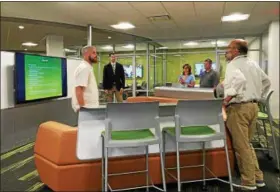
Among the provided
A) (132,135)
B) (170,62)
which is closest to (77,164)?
(132,135)

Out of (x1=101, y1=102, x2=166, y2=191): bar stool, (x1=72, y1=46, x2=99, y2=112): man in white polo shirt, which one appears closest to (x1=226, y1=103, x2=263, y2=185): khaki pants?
(x1=101, y1=102, x2=166, y2=191): bar stool

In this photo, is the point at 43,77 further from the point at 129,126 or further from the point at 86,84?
the point at 129,126

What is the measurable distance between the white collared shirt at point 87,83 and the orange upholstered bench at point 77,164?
1.48ft

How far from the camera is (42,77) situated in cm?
395

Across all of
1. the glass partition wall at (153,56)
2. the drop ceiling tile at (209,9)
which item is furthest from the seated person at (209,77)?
the glass partition wall at (153,56)

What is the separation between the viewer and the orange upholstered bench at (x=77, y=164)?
2.33 meters

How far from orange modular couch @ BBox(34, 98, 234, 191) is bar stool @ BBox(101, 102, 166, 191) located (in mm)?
200

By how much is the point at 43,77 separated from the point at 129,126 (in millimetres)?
2226

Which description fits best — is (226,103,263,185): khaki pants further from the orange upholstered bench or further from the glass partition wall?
the glass partition wall

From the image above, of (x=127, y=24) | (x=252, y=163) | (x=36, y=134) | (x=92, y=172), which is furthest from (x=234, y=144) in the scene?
(x=127, y=24)

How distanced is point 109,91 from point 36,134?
3954mm

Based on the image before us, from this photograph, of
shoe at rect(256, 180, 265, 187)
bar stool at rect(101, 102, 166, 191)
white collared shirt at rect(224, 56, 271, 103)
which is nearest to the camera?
bar stool at rect(101, 102, 166, 191)

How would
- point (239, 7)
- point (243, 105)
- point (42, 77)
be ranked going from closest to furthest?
point (243, 105) < point (42, 77) < point (239, 7)

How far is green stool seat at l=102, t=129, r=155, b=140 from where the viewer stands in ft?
7.21
